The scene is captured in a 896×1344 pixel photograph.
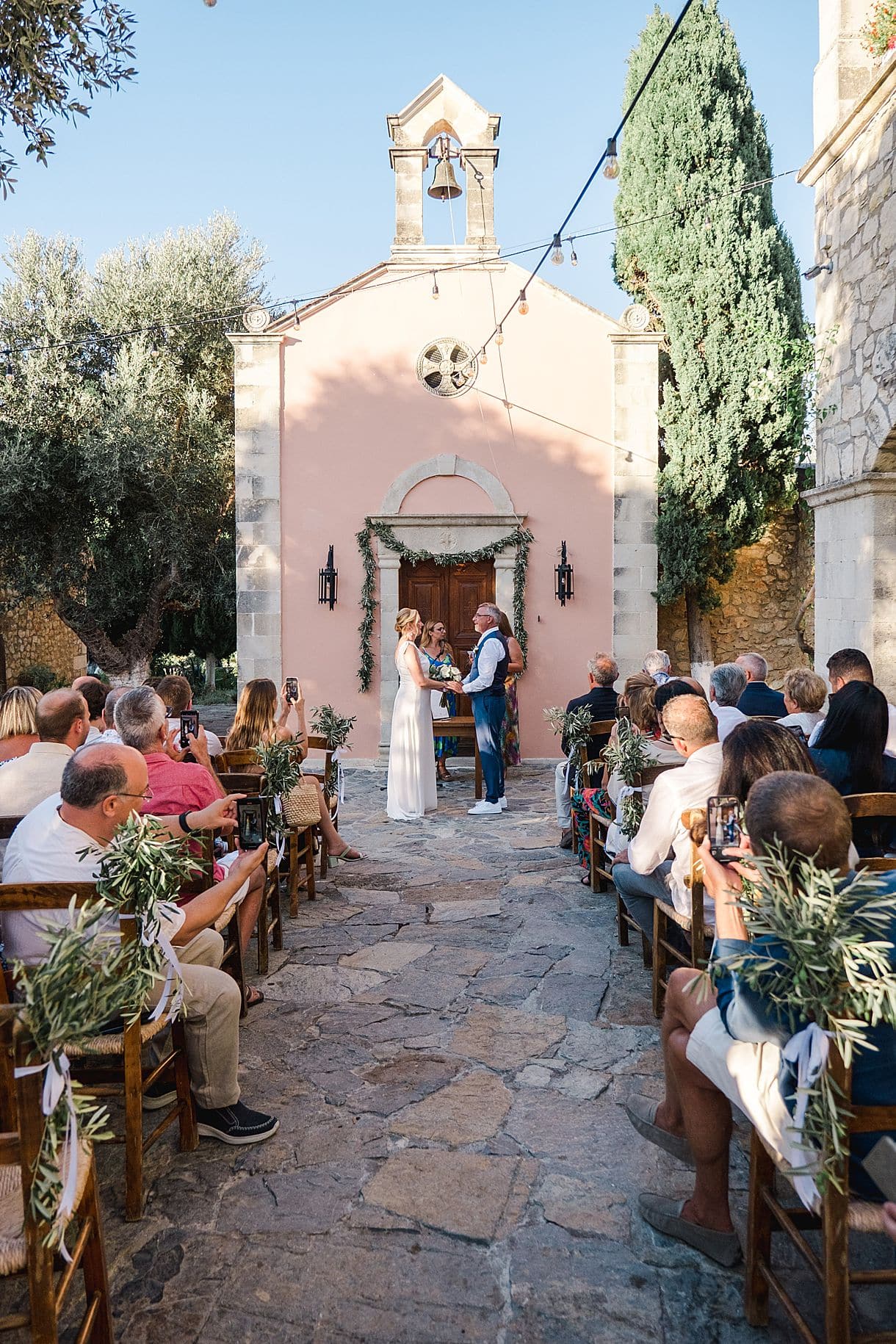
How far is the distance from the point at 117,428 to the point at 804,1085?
1259 cm

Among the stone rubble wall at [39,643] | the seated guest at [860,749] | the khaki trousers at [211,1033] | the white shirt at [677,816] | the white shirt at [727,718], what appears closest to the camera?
the khaki trousers at [211,1033]

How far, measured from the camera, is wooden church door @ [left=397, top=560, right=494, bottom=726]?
11500 millimetres

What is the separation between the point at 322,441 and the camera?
11.4 m

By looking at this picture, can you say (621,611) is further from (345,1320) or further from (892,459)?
(345,1320)

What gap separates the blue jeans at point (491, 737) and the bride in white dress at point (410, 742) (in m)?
0.40

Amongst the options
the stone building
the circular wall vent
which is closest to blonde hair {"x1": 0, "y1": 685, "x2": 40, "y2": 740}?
the stone building

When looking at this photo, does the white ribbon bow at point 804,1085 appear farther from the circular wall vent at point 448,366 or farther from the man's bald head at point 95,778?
the circular wall vent at point 448,366

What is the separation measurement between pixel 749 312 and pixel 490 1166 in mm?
10274

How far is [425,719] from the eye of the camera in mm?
8102

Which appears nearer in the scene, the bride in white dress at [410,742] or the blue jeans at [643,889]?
the blue jeans at [643,889]

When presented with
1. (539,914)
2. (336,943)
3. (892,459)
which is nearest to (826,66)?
(892,459)

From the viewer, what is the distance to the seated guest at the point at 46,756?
3.72m

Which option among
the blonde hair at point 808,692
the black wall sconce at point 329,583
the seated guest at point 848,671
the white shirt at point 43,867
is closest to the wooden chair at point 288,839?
the white shirt at point 43,867

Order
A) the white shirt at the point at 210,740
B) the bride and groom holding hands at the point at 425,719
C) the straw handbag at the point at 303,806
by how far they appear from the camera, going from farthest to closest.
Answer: the bride and groom holding hands at the point at 425,719
the straw handbag at the point at 303,806
the white shirt at the point at 210,740
